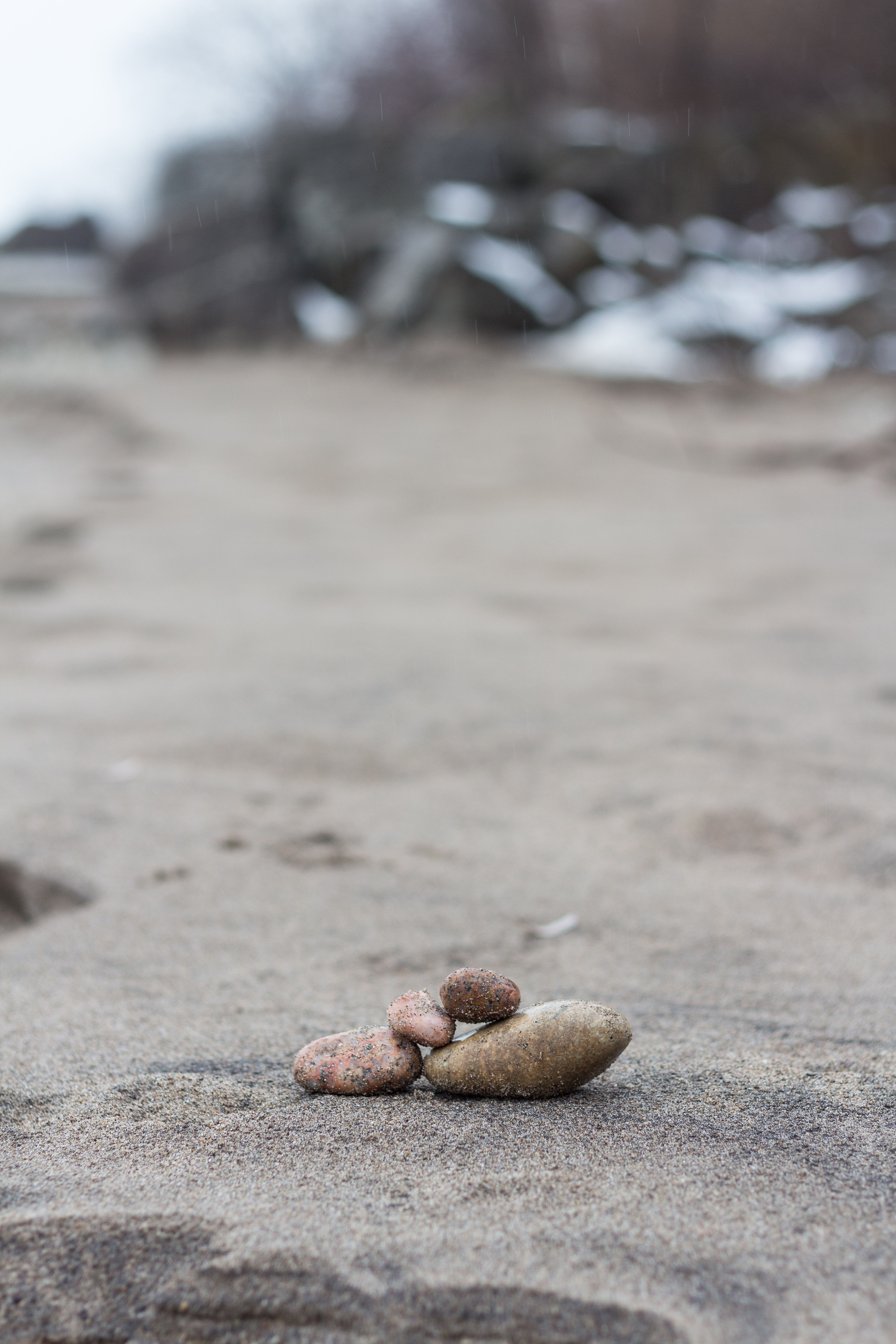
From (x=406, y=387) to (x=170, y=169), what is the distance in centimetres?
583

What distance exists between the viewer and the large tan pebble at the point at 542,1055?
103 centimetres

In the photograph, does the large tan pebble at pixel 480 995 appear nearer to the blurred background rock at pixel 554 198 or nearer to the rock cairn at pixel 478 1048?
the rock cairn at pixel 478 1048

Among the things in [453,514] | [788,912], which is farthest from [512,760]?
[453,514]

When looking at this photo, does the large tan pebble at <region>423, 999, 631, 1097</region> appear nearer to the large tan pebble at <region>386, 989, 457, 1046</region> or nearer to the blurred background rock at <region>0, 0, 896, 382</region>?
the large tan pebble at <region>386, 989, 457, 1046</region>

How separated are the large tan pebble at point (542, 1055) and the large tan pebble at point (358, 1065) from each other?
0.13 feet

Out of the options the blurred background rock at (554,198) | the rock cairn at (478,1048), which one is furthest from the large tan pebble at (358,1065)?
the blurred background rock at (554,198)

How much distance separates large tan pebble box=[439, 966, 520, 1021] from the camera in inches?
42.0

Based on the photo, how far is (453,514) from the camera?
4215 millimetres

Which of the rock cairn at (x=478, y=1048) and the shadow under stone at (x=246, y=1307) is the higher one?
the shadow under stone at (x=246, y=1307)

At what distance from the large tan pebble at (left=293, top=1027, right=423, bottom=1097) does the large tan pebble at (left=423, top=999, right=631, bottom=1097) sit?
1.5 inches

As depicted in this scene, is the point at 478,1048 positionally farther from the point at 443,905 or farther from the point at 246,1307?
the point at 443,905

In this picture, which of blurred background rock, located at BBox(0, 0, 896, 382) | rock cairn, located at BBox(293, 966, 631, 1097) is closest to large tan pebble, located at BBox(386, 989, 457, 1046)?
rock cairn, located at BBox(293, 966, 631, 1097)

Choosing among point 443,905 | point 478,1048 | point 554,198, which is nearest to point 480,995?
point 478,1048

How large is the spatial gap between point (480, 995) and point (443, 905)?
1.64 feet
